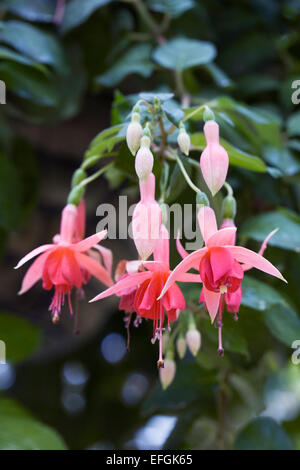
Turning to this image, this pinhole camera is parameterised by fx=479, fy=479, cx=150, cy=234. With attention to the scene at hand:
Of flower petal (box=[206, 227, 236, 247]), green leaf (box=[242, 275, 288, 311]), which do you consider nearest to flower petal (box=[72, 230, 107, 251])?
flower petal (box=[206, 227, 236, 247])

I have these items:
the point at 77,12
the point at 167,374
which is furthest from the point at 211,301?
the point at 77,12

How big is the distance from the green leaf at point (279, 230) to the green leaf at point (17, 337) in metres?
0.57

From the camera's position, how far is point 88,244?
1.61 ft

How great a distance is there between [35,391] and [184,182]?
1.02 metres

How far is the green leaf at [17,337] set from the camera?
1.03 meters

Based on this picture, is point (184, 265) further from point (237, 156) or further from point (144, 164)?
point (237, 156)

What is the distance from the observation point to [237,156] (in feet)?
1.88

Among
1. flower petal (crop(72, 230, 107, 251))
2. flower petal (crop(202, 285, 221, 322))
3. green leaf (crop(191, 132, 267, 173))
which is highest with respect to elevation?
green leaf (crop(191, 132, 267, 173))

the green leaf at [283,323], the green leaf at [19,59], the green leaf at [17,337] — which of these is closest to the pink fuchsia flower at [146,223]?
the green leaf at [283,323]

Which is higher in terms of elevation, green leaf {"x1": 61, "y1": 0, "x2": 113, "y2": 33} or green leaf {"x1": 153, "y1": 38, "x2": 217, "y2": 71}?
green leaf {"x1": 61, "y1": 0, "x2": 113, "y2": 33}

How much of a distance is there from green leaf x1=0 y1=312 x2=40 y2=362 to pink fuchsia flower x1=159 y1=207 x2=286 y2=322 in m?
0.69

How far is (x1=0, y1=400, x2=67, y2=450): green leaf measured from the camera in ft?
2.28

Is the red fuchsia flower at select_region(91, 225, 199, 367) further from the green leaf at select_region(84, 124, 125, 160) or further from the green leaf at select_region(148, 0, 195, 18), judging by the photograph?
the green leaf at select_region(148, 0, 195, 18)
